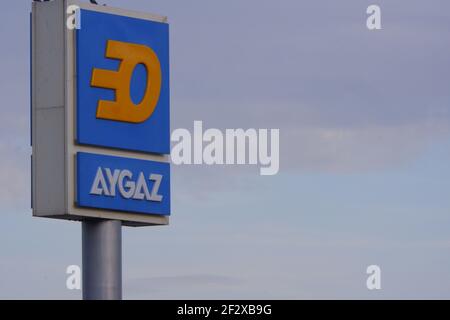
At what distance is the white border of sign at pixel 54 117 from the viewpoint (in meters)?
53.1

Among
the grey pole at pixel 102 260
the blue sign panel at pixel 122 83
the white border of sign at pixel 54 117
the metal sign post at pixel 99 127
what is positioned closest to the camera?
the white border of sign at pixel 54 117

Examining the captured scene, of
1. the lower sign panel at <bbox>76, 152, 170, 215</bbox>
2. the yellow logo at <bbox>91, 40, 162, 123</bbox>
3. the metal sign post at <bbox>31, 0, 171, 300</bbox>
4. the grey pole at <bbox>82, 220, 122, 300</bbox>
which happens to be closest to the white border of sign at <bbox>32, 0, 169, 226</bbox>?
the metal sign post at <bbox>31, 0, 171, 300</bbox>

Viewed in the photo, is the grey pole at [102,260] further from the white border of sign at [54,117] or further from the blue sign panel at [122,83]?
the blue sign panel at [122,83]

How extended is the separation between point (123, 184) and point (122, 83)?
243cm

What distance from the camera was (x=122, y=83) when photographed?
5444cm

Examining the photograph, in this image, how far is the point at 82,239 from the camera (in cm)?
Answer: 5441

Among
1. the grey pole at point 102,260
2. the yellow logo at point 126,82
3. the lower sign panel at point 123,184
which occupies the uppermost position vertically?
the yellow logo at point 126,82

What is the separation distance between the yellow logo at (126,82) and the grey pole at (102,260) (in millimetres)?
2620

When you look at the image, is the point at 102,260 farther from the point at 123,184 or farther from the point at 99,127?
the point at 99,127

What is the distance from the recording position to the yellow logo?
177 ft

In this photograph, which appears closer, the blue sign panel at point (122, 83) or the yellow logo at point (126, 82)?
the blue sign panel at point (122, 83)

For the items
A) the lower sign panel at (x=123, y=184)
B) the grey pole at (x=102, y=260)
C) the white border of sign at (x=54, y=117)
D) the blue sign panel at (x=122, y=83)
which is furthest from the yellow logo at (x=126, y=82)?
the grey pole at (x=102, y=260)
